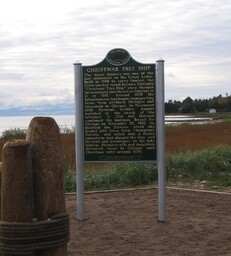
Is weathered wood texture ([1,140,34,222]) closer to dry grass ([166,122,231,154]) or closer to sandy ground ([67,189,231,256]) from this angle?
sandy ground ([67,189,231,256])

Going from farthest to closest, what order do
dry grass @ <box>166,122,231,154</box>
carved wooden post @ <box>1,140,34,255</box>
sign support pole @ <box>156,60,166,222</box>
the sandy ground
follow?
dry grass @ <box>166,122,231,154</box>, sign support pole @ <box>156,60,166,222</box>, the sandy ground, carved wooden post @ <box>1,140,34,255</box>

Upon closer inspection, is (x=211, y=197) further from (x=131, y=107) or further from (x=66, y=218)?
(x=66, y=218)

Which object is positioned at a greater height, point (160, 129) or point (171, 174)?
point (160, 129)

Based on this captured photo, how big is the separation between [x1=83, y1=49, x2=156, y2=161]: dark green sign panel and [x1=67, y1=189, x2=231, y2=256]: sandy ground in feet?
2.89

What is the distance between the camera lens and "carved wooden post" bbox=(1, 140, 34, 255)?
3.85m

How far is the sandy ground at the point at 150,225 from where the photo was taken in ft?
21.8

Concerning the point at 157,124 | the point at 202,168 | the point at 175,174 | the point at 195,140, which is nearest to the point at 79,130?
the point at 157,124

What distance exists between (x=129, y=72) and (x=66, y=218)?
4.35 meters

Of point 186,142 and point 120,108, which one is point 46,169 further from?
point 186,142

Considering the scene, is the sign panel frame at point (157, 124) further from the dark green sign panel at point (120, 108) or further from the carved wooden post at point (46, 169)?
the carved wooden post at point (46, 169)

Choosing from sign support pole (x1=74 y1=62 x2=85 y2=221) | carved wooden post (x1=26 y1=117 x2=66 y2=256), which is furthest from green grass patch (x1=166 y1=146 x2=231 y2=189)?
carved wooden post (x1=26 y1=117 x2=66 y2=256)

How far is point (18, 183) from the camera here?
3.86 metres

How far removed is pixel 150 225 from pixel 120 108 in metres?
1.57

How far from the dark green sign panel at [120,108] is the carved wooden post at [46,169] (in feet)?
13.9
